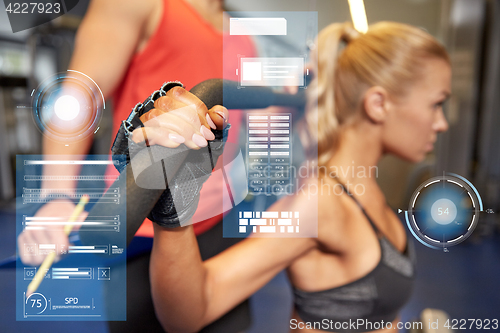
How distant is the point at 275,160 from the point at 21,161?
0.35 m

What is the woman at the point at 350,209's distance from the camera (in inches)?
17.4

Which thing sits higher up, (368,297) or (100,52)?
(100,52)

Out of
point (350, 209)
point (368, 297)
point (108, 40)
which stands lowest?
point (368, 297)

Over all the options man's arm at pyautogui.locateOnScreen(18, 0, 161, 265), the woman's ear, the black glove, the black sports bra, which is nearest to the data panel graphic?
man's arm at pyautogui.locateOnScreen(18, 0, 161, 265)

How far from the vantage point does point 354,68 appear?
47 centimetres

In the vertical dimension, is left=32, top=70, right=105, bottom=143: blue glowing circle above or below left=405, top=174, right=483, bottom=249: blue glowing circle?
above

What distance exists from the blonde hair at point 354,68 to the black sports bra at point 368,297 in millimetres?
121

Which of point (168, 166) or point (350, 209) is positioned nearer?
point (168, 166)

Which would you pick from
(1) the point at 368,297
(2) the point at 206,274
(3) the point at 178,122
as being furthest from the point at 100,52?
(1) the point at 368,297

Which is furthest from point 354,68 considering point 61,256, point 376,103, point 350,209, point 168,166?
point 61,256

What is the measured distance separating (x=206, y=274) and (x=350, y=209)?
0.24 m

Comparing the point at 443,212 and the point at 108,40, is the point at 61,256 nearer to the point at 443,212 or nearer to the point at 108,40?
the point at 108,40

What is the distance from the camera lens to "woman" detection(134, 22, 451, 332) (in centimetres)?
44

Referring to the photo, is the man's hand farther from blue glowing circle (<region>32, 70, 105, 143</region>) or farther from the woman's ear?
the woman's ear
